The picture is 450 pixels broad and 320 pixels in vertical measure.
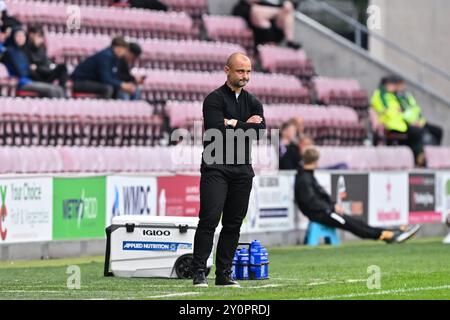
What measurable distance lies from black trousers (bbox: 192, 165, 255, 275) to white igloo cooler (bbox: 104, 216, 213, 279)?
4.61 ft

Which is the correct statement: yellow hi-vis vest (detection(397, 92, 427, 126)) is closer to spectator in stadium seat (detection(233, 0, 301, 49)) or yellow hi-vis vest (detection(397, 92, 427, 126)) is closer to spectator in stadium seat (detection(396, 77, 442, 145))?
spectator in stadium seat (detection(396, 77, 442, 145))

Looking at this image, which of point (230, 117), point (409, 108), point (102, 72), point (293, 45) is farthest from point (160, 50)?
point (230, 117)

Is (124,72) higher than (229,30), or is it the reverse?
(229,30)

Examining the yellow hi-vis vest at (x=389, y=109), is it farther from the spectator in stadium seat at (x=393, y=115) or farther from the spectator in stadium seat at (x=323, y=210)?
the spectator in stadium seat at (x=323, y=210)

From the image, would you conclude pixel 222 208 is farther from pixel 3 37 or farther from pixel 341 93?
pixel 341 93

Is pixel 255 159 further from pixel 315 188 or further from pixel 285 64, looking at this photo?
pixel 285 64

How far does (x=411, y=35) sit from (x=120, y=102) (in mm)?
14159

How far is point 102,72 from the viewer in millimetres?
23844

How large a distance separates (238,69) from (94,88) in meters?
11.4

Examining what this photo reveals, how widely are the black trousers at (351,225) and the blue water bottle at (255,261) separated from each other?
8336mm

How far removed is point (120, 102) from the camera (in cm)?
2389

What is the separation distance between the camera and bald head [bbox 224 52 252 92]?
12758mm

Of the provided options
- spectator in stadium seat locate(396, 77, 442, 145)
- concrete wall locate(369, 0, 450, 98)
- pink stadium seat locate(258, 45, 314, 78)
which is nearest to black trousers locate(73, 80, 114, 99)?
pink stadium seat locate(258, 45, 314, 78)

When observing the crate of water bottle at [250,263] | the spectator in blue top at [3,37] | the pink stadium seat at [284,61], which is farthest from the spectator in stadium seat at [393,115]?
the crate of water bottle at [250,263]
